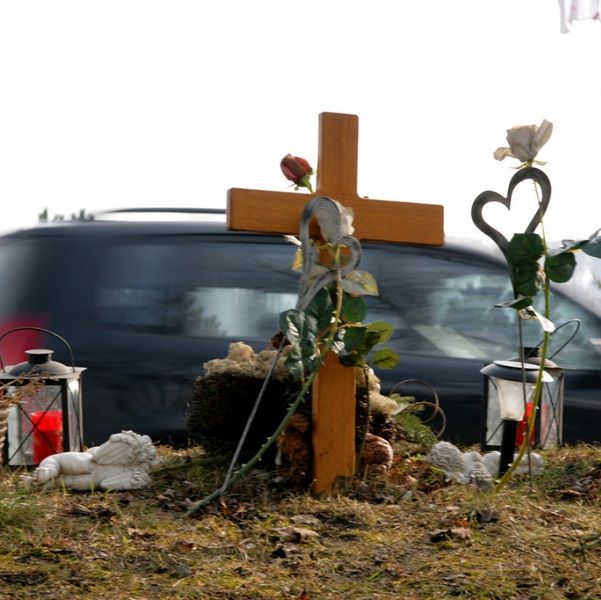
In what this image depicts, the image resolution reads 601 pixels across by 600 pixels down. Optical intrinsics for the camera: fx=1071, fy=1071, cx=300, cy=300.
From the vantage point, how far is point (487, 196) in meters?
4.67

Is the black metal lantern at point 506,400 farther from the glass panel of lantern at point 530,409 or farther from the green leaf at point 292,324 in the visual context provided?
the green leaf at point 292,324

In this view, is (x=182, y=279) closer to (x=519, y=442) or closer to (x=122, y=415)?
(x=122, y=415)

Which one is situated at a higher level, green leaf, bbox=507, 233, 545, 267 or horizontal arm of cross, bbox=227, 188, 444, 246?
horizontal arm of cross, bbox=227, 188, 444, 246

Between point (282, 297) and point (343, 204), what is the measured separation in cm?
159

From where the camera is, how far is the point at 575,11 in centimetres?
734

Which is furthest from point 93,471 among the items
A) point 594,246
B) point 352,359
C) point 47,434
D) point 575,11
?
point 575,11

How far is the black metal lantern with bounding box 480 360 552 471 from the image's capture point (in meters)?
4.73

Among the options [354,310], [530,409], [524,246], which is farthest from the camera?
[530,409]

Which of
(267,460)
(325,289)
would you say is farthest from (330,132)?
(267,460)

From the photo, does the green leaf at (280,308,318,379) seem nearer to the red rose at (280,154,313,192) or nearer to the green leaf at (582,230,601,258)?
the red rose at (280,154,313,192)

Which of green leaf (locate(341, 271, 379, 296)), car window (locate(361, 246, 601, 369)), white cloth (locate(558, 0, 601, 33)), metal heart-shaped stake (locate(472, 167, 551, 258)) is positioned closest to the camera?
green leaf (locate(341, 271, 379, 296))

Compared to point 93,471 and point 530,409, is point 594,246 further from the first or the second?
point 93,471

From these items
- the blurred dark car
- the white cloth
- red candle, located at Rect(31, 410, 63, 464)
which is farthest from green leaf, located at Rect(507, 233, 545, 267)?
the white cloth

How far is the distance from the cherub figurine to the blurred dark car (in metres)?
1.37
